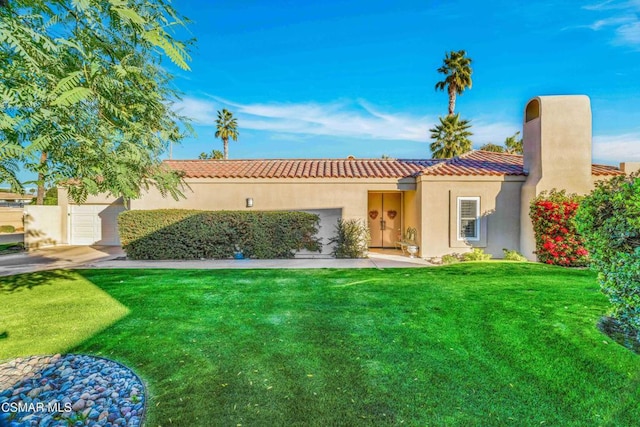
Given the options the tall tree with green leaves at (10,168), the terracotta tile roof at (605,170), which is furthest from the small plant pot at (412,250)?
the tall tree with green leaves at (10,168)

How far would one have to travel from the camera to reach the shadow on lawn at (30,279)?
8820 millimetres

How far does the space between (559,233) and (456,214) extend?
145 inches

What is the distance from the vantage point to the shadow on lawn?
8.82 metres

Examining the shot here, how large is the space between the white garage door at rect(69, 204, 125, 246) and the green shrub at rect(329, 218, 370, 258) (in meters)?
12.8

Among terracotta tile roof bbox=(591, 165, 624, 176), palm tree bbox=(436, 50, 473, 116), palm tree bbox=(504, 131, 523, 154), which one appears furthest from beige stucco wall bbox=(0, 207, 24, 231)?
palm tree bbox=(504, 131, 523, 154)

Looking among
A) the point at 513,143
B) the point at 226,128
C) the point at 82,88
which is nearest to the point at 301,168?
the point at 82,88

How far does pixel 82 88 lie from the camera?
3.16 meters

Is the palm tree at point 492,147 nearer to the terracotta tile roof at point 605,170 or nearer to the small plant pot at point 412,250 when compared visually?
the terracotta tile roof at point 605,170

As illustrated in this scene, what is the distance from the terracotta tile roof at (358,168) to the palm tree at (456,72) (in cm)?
1790

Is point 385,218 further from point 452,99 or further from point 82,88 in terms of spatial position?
point 452,99

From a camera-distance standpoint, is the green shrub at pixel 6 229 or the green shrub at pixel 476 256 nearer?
the green shrub at pixel 476 256

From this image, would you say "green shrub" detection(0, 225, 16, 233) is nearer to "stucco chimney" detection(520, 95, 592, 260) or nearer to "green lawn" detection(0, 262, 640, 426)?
"green lawn" detection(0, 262, 640, 426)

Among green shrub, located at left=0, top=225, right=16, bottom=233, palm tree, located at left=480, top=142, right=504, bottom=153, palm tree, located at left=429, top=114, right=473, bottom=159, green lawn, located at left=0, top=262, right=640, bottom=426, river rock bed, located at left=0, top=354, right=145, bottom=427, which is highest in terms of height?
palm tree, located at left=480, top=142, right=504, bottom=153

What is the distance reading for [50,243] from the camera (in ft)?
59.3
